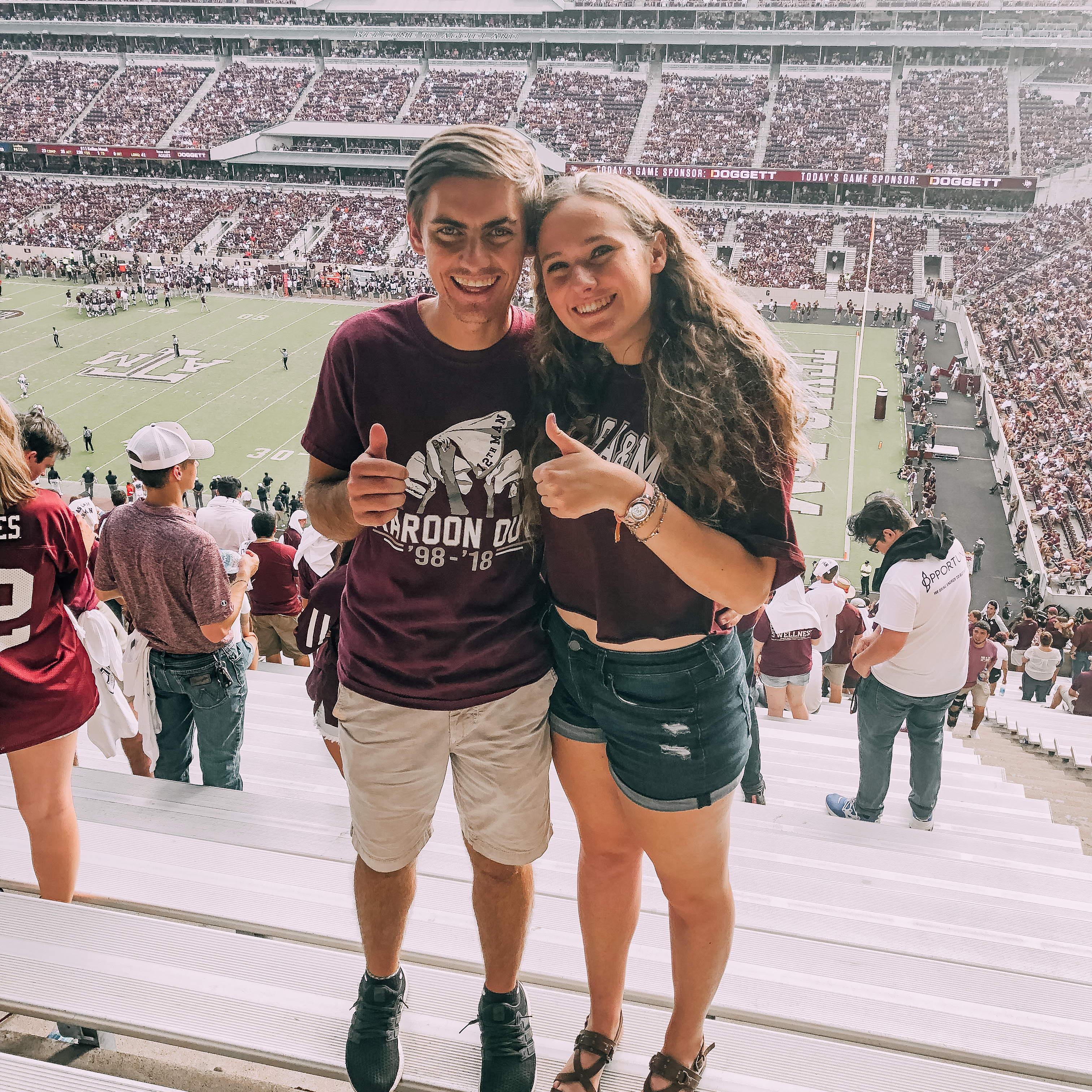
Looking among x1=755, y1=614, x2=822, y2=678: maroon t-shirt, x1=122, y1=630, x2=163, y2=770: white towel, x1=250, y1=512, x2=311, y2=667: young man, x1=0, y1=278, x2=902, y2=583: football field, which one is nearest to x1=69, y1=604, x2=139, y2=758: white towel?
x1=122, y1=630, x2=163, y2=770: white towel

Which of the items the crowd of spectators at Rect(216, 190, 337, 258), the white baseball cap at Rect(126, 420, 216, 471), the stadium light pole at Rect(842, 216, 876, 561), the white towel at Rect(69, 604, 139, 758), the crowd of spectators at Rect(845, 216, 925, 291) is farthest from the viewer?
the crowd of spectators at Rect(216, 190, 337, 258)

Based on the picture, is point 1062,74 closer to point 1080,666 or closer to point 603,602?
point 1080,666

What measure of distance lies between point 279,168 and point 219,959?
50004mm

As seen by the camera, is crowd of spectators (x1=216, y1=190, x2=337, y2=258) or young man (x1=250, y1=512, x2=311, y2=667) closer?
young man (x1=250, y1=512, x2=311, y2=667)

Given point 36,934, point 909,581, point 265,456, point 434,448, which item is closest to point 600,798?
point 434,448

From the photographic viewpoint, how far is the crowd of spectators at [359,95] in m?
46.8

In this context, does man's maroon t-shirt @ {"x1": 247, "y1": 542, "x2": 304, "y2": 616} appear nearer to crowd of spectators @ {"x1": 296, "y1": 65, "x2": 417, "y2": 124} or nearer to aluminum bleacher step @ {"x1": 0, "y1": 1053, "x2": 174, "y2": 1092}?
aluminum bleacher step @ {"x1": 0, "y1": 1053, "x2": 174, "y2": 1092}

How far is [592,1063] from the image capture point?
2207mm

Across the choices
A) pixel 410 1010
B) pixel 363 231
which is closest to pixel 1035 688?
pixel 410 1010

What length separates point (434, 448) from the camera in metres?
2.12

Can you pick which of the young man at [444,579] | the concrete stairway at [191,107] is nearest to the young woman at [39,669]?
the young man at [444,579]

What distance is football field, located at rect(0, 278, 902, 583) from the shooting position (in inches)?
830

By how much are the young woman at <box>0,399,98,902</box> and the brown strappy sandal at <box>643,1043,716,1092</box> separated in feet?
5.70

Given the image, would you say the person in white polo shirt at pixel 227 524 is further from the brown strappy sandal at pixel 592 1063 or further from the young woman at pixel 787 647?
the brown strappy sandal at pixel 592 1063
